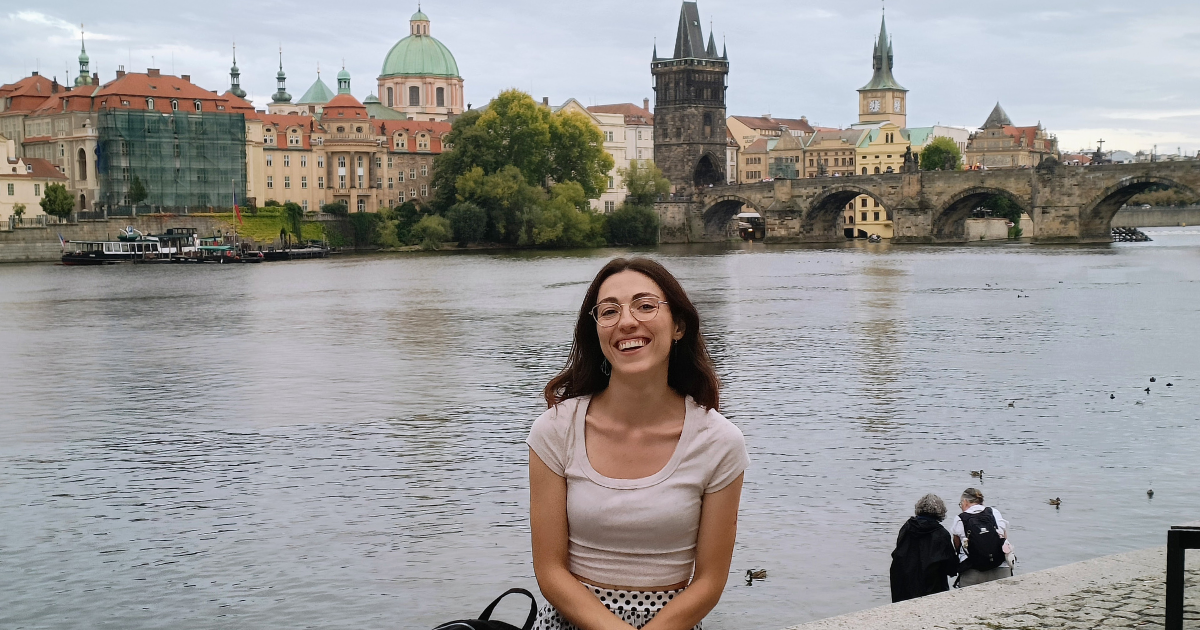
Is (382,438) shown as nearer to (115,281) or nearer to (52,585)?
(52,585)

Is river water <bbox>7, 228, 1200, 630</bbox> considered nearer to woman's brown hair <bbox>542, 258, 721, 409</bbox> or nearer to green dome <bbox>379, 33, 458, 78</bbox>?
woman's brown hair <bbox>542, 258, 721, 409</bbox>

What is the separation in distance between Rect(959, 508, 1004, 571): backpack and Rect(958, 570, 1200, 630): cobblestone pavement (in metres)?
1.03

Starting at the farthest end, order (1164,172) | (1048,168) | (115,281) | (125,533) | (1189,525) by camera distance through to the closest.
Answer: (1048,168), (1164,172), (115,281), (125,533), (1189,525)

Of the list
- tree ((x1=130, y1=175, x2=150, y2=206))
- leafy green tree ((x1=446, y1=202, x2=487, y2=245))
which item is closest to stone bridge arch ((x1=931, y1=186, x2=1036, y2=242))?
leafy green tree ((x1=446, y1=202, x2=487, y2=245))

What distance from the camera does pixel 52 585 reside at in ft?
29.1

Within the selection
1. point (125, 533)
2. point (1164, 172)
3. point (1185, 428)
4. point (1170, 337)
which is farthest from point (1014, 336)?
point (1164, 172)

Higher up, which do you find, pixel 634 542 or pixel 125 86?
pixel 125 86

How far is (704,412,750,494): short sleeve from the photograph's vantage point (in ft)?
11.6

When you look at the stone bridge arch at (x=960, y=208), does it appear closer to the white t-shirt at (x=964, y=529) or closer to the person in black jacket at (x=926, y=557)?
the white t-shirt at (x=964, y=529)

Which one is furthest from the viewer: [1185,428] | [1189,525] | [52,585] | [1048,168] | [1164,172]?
[1048,168]

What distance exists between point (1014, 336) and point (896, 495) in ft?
47.1

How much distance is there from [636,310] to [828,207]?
8773 cm

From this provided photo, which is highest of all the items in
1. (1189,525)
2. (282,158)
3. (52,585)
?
(282,158)

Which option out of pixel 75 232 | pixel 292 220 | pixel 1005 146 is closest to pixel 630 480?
pixel 75 232
